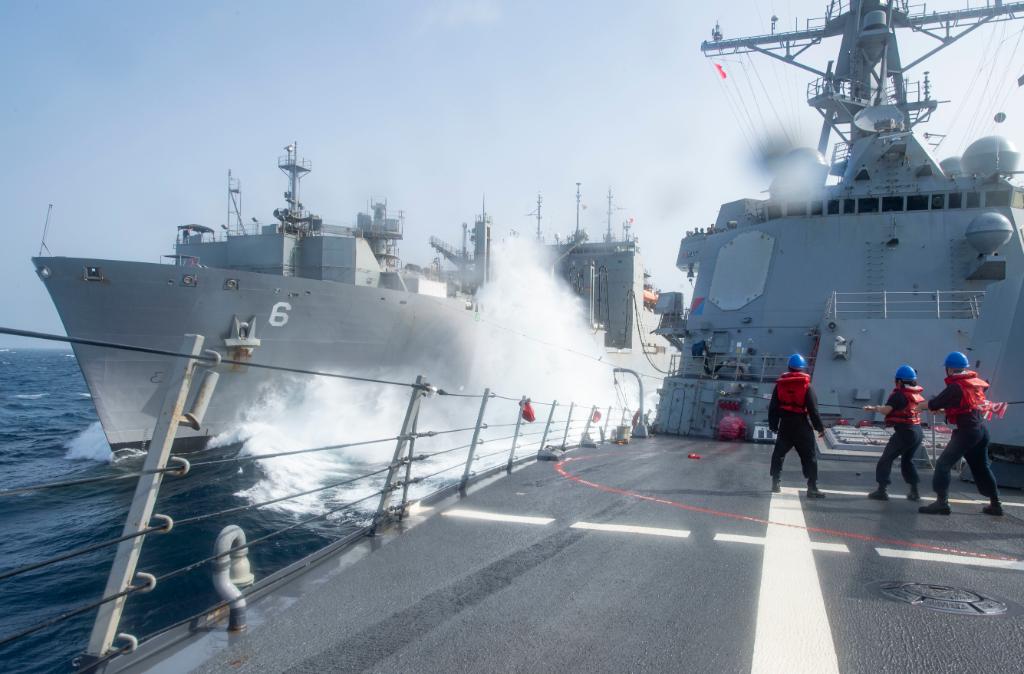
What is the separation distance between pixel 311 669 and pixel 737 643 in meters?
1.74

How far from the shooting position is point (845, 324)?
12.4 meters

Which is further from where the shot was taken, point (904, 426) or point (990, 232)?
point (990, 232)

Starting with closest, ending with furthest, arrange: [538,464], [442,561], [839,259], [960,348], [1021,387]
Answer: [442,561] < [1021,387] < [538,464] < [960,348] < [839,259]

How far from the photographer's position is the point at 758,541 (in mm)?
4508

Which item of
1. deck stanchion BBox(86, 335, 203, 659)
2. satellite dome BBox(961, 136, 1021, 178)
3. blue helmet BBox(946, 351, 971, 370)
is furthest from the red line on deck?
satellite dome BBox(961, 136, 1021, 178)

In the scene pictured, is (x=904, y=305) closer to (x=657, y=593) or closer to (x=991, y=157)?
(x=991, y=157)

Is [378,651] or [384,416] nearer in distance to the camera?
[378,651]

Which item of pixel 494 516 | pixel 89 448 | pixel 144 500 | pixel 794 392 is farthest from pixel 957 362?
pixel 89 448

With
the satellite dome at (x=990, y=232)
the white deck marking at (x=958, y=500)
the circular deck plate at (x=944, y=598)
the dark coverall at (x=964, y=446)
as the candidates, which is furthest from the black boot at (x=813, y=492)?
the satellite dome at (x=990, y=232)

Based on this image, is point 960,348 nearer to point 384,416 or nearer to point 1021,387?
point 1021,387

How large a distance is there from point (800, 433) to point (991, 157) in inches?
470

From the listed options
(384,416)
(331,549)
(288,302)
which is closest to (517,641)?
(331,549)

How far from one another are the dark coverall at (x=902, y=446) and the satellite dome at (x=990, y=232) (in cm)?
862

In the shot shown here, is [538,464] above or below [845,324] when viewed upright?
below
